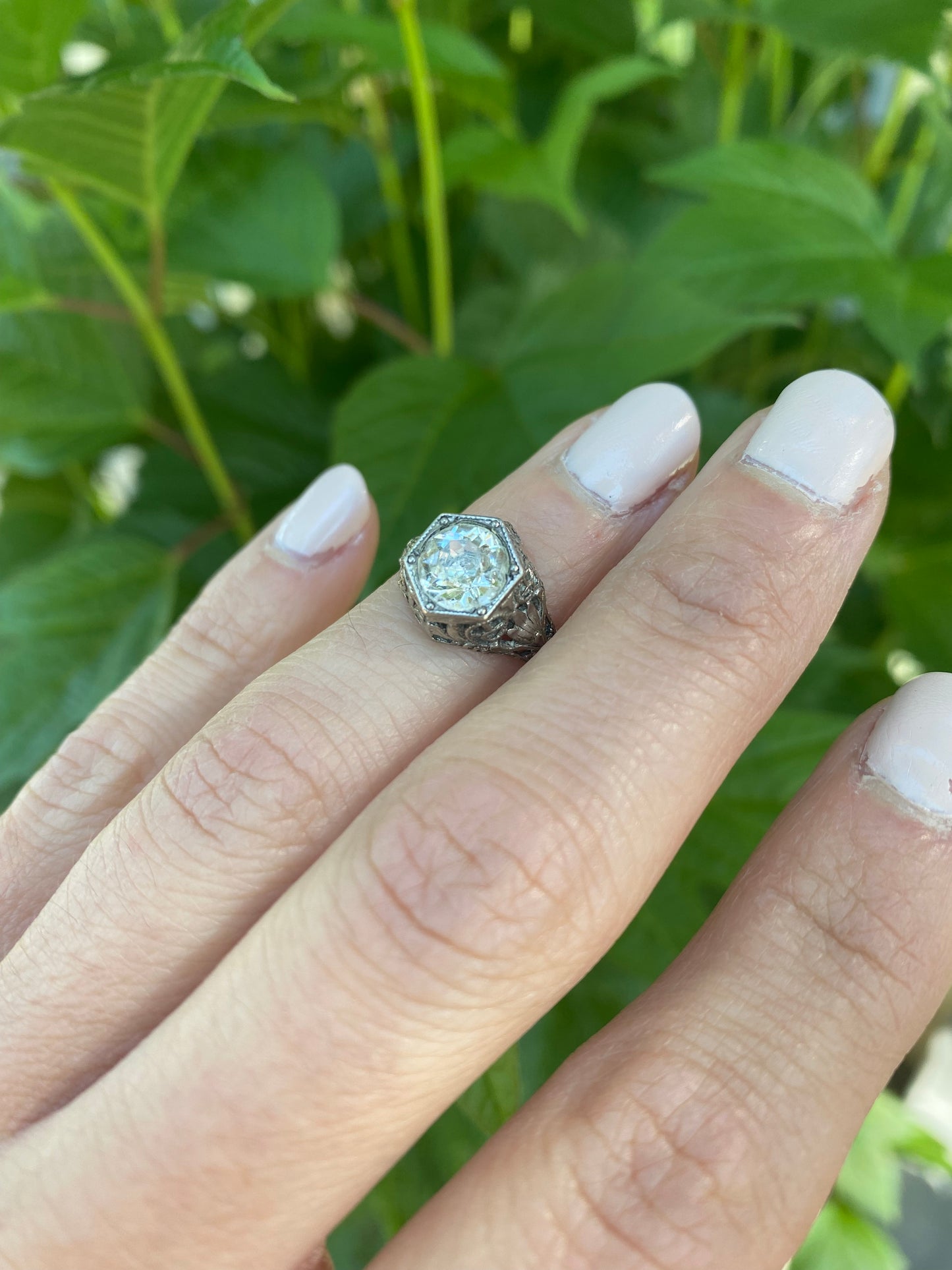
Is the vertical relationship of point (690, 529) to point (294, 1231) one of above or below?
above

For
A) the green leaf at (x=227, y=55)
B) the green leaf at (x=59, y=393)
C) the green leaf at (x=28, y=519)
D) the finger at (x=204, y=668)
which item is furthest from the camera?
the green leaf at (x=28, y=519)

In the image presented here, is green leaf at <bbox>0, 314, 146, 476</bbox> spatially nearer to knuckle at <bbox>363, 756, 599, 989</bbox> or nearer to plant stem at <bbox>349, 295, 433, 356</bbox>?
plant stem at <bbox>349, 295, 433, 356</bbox>

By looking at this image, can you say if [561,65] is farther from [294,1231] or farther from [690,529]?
[294,1231]

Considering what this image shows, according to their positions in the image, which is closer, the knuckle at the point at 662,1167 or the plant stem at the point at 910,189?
the knuckle at the point at 662,1167

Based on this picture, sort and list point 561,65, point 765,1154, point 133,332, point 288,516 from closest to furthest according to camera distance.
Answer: point 765,1154 < point 288,516 < point 133,332 < point 561,65

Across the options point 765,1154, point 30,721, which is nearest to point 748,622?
point 765,1154

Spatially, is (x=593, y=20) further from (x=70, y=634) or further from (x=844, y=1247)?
(x=844, y=1247)

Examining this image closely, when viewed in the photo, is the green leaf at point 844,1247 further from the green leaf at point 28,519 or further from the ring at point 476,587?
the green leaf at point 28,519

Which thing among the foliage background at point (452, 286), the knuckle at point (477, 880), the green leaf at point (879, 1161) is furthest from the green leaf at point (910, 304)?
the green leaf at point (879, 1161)
